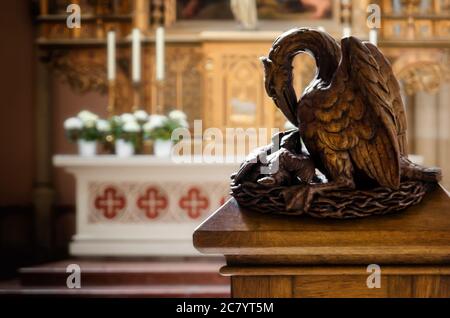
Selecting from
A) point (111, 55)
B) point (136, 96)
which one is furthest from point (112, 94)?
point (111, 55)

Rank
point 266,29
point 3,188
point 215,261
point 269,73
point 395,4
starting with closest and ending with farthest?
point 269,73 → point 215,261 → point 266,29 → point 395,4 → point 3,188

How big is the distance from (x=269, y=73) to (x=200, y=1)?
6.32 m

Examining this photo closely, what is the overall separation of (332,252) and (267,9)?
651cm

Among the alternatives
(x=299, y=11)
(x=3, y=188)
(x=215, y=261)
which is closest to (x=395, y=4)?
(x=299, y=11)

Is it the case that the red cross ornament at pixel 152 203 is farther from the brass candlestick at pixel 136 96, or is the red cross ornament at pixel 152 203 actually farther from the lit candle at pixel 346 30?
the lit candle at pixel 346 30

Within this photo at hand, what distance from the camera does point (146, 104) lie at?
25.8 feet

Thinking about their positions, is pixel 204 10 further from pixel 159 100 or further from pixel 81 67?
pixel 81 67

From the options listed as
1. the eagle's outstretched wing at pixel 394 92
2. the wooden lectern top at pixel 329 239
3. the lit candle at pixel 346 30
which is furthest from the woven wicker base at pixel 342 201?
the lit candle at pixel 346 30

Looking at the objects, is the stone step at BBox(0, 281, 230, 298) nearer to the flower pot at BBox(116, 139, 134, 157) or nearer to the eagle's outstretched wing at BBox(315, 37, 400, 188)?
the flower pot at BBox(116, 139, 134, 157)

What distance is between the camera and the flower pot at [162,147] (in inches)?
267

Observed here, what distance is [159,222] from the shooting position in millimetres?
6668

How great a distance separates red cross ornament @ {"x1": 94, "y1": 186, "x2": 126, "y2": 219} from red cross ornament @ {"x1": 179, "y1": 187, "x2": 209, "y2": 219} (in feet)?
1.61
